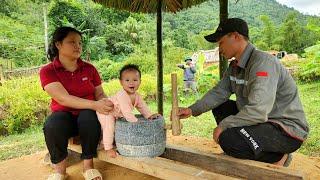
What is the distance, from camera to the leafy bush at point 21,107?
7426 mm

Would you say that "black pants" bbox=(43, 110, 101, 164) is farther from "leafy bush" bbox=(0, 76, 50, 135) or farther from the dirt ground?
"leafy bush" bbox=(0, 76, 50, 135)

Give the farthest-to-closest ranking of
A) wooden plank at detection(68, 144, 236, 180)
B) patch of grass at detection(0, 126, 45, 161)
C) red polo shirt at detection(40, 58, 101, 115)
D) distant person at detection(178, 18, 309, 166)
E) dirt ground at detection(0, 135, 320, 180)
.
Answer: patch of grass at detection(0, 126, 45, 161) → dirt ground at detection(0, 135, 320, 180) → red polo shirt at detection(40, 58, 101, 115) → distant person at detection(178, 18, 309, 166) → wooden plank at detection(68, 144, 236, 180)

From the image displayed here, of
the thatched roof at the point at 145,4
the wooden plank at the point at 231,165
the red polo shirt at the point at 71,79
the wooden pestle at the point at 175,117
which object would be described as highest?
the thatched roof at the point at 145,4

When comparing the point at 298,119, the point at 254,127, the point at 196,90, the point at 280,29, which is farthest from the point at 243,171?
the point at 280,29

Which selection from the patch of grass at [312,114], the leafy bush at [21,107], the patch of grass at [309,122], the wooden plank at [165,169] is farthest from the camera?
the leafy bush at [21,107]

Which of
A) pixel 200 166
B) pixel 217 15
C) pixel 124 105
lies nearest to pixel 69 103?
pixel 124 105

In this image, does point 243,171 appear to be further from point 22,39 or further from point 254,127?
point 22,39

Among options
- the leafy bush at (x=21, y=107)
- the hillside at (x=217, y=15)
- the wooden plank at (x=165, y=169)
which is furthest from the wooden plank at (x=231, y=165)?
the hillside at (x=217, y=15)

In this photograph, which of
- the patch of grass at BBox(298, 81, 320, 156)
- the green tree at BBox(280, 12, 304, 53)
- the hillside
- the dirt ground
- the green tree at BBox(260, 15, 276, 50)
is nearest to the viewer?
the dirt ground

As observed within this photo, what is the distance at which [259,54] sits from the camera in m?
2.49

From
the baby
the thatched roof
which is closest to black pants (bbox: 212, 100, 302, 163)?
the baby

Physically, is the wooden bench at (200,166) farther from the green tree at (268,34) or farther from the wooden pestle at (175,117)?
the green tree at (268,34)

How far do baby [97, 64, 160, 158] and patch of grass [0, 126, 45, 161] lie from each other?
2711 mm

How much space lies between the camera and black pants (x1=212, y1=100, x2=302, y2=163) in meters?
2.44
